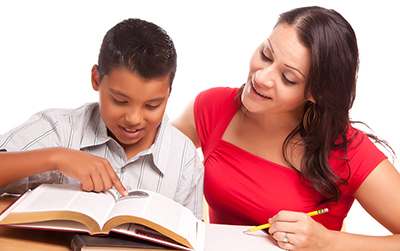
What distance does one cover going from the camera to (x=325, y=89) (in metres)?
1.42

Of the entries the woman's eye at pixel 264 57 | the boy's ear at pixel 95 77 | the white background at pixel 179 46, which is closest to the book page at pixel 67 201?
the boy's ear at pixel 95 77

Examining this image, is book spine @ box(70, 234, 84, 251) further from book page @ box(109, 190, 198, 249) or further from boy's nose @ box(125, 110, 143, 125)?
boy's nose @ box(125, 110, 143, 125)

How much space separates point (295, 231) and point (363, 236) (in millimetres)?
345

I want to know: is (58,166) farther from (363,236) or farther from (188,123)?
(363,236)

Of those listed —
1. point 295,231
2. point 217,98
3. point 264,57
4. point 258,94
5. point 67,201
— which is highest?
point 264,57

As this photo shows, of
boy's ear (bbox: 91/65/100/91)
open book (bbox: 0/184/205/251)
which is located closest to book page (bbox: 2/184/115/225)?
open book (bbox: 0/184/205/251)

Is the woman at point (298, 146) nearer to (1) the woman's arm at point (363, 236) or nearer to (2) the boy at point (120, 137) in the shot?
(1) the woman's arm at point (363, 236)

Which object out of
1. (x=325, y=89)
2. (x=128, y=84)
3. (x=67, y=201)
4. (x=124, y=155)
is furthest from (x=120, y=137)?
(x=325, y=89)

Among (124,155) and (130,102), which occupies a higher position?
(130,102)

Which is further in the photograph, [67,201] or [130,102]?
[130,102]

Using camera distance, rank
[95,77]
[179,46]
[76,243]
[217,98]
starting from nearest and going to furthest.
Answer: [76,243] < [95,77] < [217,98] < [179,46]

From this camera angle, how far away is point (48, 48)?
2.70 m

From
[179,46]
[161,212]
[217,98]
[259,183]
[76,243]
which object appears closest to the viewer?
[76,243]

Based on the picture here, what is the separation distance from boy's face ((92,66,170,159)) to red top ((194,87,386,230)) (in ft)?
1.37
